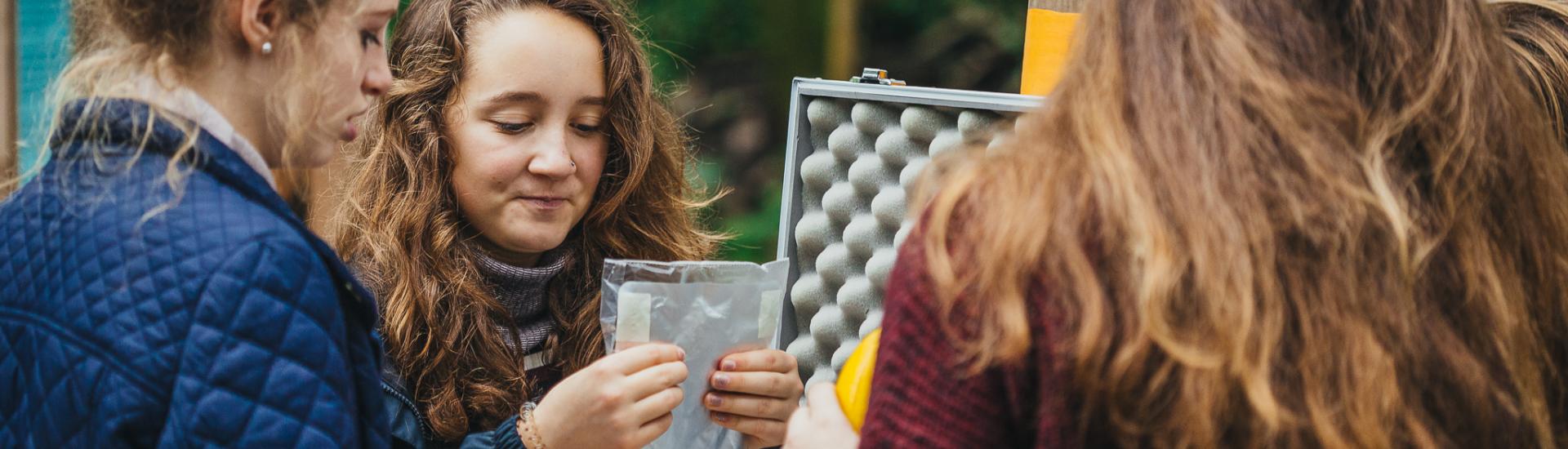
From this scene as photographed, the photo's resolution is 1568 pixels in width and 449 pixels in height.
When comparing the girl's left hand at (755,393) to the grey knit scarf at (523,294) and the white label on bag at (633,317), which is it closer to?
the white label on bag at (633,317)

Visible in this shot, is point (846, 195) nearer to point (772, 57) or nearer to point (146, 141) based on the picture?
point (146, 141)

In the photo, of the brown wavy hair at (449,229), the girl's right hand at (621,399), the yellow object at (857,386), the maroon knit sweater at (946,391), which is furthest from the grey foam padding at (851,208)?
the maroon knit sweater at (946,391)

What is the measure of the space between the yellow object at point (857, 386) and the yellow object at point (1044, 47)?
682 mm

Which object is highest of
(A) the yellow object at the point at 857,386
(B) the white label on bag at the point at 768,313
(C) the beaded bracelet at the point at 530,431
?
(A) the yellow object at the point at 857,386

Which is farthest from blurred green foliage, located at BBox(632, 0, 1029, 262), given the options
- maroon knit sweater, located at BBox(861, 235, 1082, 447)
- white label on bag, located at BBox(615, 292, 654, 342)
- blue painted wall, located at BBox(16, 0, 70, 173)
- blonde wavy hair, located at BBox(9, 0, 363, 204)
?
maroon knit sweater, located at BBox(861, 235, 1082, 447)

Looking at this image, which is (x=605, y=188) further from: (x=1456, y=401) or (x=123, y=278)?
(x=1456, y=401)

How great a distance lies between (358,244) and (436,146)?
0.70 feet

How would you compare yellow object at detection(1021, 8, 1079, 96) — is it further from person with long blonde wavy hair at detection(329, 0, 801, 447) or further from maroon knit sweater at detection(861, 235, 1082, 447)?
maroon knit sweater at detection(861, 235, 1082, 447)

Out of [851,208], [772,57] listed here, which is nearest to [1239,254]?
[851,208]

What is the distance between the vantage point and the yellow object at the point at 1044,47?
1.67 meters

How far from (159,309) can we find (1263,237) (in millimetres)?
823

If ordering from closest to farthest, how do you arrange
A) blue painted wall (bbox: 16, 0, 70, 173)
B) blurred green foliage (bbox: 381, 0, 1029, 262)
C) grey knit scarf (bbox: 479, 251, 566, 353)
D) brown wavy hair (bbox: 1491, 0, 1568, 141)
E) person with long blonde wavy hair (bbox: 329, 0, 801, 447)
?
brown wavy hair (bbox: 1491, 0, 1568, 141) < person with long blonde wavy hair (bbox: 329, 0, 801, 447) < grey knit scarf (bbox: 479, 251, 566, 353) < blue painted wall (bbox: 16, 0, 70, 173) < blurred green foliage (bbox: 381, 0, 1029, 262)

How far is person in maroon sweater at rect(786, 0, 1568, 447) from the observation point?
2.67 feet

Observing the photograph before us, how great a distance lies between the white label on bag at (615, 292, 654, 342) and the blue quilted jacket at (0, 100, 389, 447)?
46 cm
